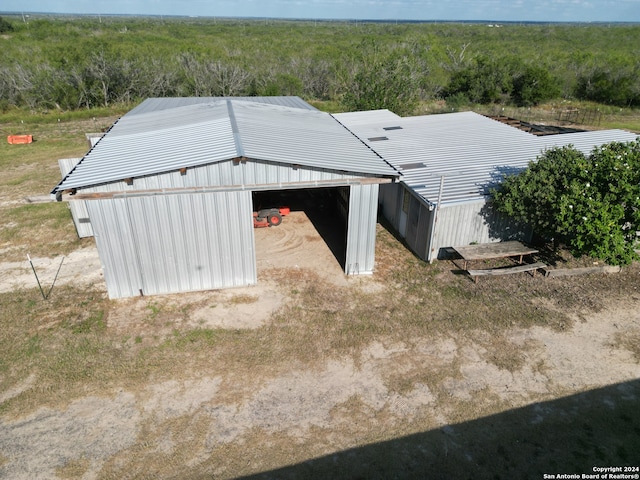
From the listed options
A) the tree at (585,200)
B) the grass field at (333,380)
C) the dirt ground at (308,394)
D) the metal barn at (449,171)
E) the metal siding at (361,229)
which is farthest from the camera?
the metal barn at (449,171)

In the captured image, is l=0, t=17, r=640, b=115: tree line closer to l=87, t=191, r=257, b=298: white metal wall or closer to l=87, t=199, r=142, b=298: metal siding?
l=87, t=191, r=257, b=298: white metal wall

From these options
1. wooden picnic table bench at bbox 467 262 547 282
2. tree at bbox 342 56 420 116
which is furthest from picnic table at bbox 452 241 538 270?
tree at bbox 342 56 420 116

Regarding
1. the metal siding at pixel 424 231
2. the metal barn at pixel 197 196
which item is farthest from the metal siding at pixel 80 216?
the metal siding at pixel 424 231

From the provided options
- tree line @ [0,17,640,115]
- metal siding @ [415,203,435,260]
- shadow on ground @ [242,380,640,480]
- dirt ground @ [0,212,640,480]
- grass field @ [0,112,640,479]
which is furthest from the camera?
tree line @ [0,17,640,115]

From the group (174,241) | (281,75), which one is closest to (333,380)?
(174,241)

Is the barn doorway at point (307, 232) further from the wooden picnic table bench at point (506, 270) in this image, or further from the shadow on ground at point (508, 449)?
the shadow on ground at point (508, 449)

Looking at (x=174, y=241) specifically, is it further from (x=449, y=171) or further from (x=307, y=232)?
(x=449, y=171)

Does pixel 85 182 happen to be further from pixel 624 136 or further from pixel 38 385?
pixel 624 136
